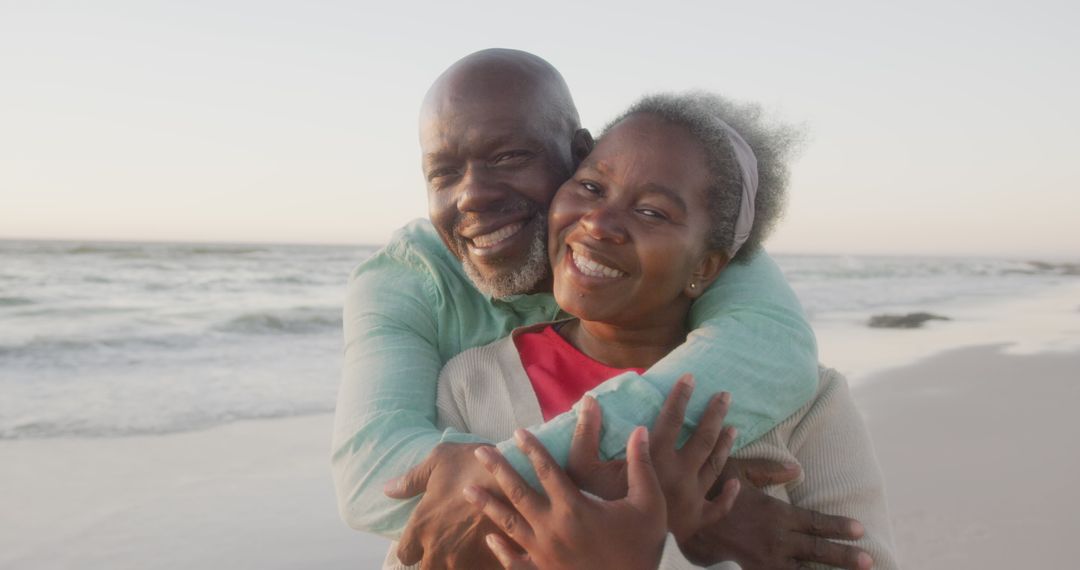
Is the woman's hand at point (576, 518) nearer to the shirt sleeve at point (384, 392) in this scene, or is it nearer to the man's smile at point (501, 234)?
the shirt sleeve at point (384, 392)

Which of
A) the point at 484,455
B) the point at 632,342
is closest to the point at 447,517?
the point at 484,455

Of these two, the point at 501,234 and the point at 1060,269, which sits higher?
the point at 501,234

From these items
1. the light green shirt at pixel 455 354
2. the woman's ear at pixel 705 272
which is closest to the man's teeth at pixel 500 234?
the light green shirt at pixel 455 354

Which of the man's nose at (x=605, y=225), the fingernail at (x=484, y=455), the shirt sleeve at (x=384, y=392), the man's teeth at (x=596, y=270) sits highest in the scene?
the man's nose at (x=605, y=225)

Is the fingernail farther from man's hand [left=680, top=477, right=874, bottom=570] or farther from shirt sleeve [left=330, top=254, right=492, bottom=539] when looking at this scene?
man's hand [left=680, top=477, right=874, bottom=570]

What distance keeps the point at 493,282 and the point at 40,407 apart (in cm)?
520

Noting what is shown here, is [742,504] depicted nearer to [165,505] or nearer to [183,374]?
[165,505]

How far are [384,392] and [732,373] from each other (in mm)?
834

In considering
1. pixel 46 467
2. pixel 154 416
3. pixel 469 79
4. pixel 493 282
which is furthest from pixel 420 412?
pixel 154 416

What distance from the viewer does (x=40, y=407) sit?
6586 millimetres

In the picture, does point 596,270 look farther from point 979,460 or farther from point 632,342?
point 979,460

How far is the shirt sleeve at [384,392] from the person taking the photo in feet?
7.04

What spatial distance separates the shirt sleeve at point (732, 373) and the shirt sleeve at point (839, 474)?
107 millimetres

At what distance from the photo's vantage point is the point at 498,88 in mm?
2766
